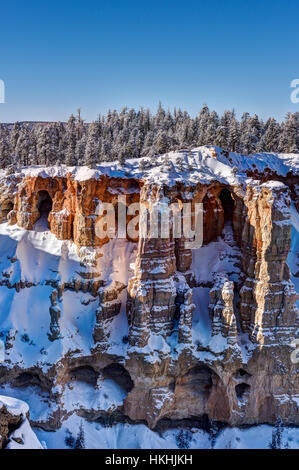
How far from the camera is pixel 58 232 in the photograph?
47.5 meters

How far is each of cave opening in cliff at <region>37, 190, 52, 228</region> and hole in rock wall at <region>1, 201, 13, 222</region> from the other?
4.41 meters

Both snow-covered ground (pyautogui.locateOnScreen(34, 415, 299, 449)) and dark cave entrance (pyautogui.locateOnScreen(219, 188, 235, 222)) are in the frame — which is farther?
dark cave entrance (pyautogui.locateOnScreen(219, 188, 235, 222))

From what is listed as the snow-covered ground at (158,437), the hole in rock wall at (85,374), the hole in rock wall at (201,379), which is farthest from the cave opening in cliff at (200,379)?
the hole in rock wall at (85,374)

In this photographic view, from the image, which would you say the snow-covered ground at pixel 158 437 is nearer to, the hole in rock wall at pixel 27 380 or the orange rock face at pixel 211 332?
the orange rock face at pixel 211 332

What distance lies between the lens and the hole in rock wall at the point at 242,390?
3905 centimetres

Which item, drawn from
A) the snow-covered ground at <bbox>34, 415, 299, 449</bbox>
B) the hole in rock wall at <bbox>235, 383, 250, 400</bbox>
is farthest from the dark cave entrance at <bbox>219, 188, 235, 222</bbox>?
the snow-covered ground at <bbox>34, 415, 299, 449</bbox>

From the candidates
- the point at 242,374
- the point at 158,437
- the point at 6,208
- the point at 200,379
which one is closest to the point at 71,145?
the point at 6,208

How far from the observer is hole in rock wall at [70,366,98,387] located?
40.5 metres

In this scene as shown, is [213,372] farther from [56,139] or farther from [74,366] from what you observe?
[56,139]

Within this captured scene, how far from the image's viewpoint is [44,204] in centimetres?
5256

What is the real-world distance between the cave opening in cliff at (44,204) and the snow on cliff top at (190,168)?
3.39m

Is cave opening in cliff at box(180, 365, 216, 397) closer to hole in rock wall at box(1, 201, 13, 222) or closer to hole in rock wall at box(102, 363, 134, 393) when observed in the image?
hole in rock wall at box(102, 363, 134, 393)

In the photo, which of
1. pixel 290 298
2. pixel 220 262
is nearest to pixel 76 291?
pixel 220 262

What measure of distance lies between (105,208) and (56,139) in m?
32.8
